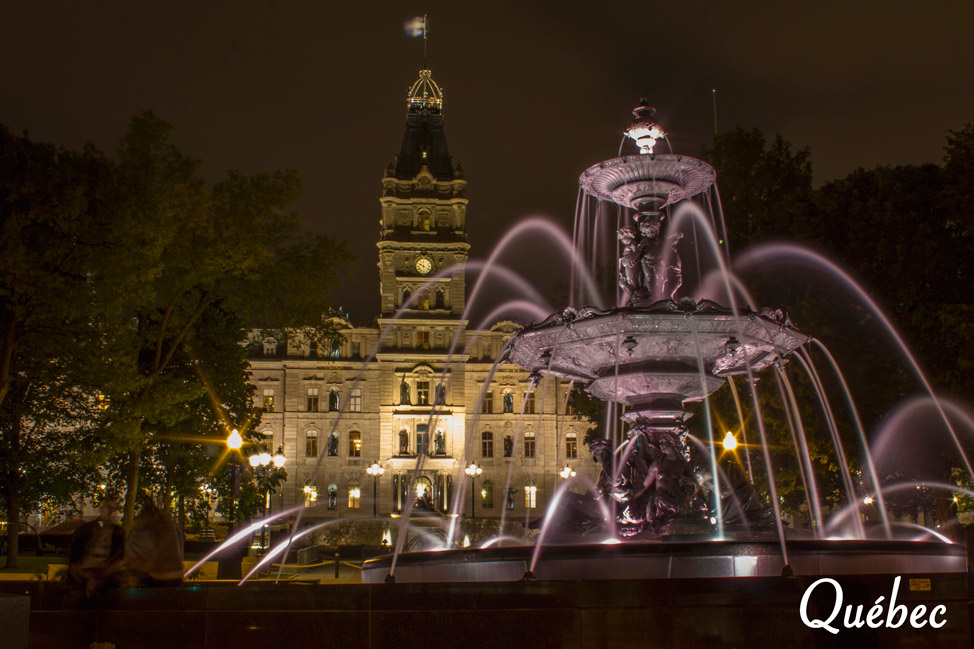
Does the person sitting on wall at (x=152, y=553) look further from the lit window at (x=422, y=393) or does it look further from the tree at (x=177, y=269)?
the lit window at (x=422, y=393)

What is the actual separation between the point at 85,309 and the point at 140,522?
32.2ft

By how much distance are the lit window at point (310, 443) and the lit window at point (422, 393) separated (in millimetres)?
7897

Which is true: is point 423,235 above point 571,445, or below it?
above

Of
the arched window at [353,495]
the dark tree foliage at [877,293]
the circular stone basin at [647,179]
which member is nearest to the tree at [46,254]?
the circular stone basin at [647,179]

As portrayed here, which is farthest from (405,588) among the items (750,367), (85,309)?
(85,309)

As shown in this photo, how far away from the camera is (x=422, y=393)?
66.4 meters

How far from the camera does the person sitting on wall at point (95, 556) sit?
8531 mm

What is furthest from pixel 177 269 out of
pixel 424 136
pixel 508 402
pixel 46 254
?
pixel 424 136

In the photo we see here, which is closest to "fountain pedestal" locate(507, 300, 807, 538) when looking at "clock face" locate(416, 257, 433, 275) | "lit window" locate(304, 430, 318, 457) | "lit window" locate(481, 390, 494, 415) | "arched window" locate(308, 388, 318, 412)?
"clock face" locate(416, 257, 433, 275)

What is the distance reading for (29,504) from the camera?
28719 millimetres

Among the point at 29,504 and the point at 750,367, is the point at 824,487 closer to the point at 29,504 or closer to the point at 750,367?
the point at 750,367

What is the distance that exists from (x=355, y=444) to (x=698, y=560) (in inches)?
2287

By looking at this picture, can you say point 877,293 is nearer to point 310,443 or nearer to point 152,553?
point 152,553

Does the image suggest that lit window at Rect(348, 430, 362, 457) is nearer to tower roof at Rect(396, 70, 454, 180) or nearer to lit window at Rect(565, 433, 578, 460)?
lit window at Rect(565, 433, 578, 460)
